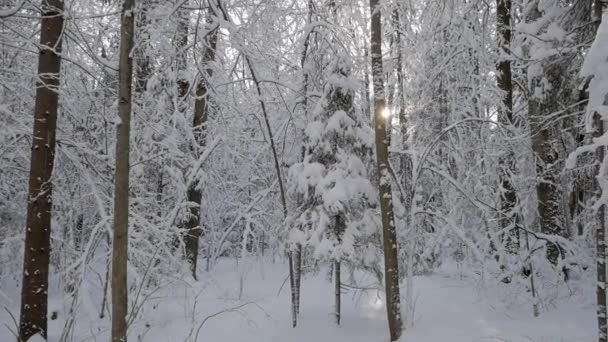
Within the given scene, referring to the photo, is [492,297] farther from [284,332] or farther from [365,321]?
[284,332]

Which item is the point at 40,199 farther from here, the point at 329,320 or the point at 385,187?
the point at 329,320

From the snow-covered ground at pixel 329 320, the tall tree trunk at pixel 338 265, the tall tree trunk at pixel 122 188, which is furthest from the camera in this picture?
the tall tree trunk at pixel 338 265

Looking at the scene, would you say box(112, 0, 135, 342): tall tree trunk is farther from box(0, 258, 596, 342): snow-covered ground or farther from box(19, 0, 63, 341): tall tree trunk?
box(19, 0, 63, 341): tall tree trunk

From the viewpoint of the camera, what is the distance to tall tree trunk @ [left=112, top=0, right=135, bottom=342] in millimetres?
4090

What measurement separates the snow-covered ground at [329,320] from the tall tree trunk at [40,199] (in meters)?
0.55

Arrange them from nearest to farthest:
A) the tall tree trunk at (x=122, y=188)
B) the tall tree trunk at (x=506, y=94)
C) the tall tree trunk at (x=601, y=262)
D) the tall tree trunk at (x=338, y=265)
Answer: the tall tree trunk at (x=122, y=188) < the tall tree trunk at (x=601, y=262) < the tall tree trunk at (x=338, y=265) < the tall tree trunk at (x=506, y=94)

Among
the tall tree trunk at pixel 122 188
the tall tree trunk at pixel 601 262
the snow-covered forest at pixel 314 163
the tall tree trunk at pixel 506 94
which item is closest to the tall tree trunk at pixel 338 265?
the snow-covered forest at pixel 314 163

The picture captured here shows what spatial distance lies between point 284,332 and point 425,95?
848 cm

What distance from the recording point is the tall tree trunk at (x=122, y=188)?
409cm

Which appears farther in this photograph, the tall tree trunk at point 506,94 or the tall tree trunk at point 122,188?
the tall tree trunk at point 506,94

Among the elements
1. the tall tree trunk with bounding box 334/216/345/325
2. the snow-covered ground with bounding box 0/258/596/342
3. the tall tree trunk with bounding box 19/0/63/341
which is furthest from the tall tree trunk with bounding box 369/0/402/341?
the tall tree trunk with bounding box 19/0/63/341

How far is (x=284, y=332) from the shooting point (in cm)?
878

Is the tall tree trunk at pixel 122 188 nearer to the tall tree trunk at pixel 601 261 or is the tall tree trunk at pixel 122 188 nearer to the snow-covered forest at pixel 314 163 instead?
the snow-covered forest at pixel 314 163

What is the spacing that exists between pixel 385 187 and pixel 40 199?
5.77m
